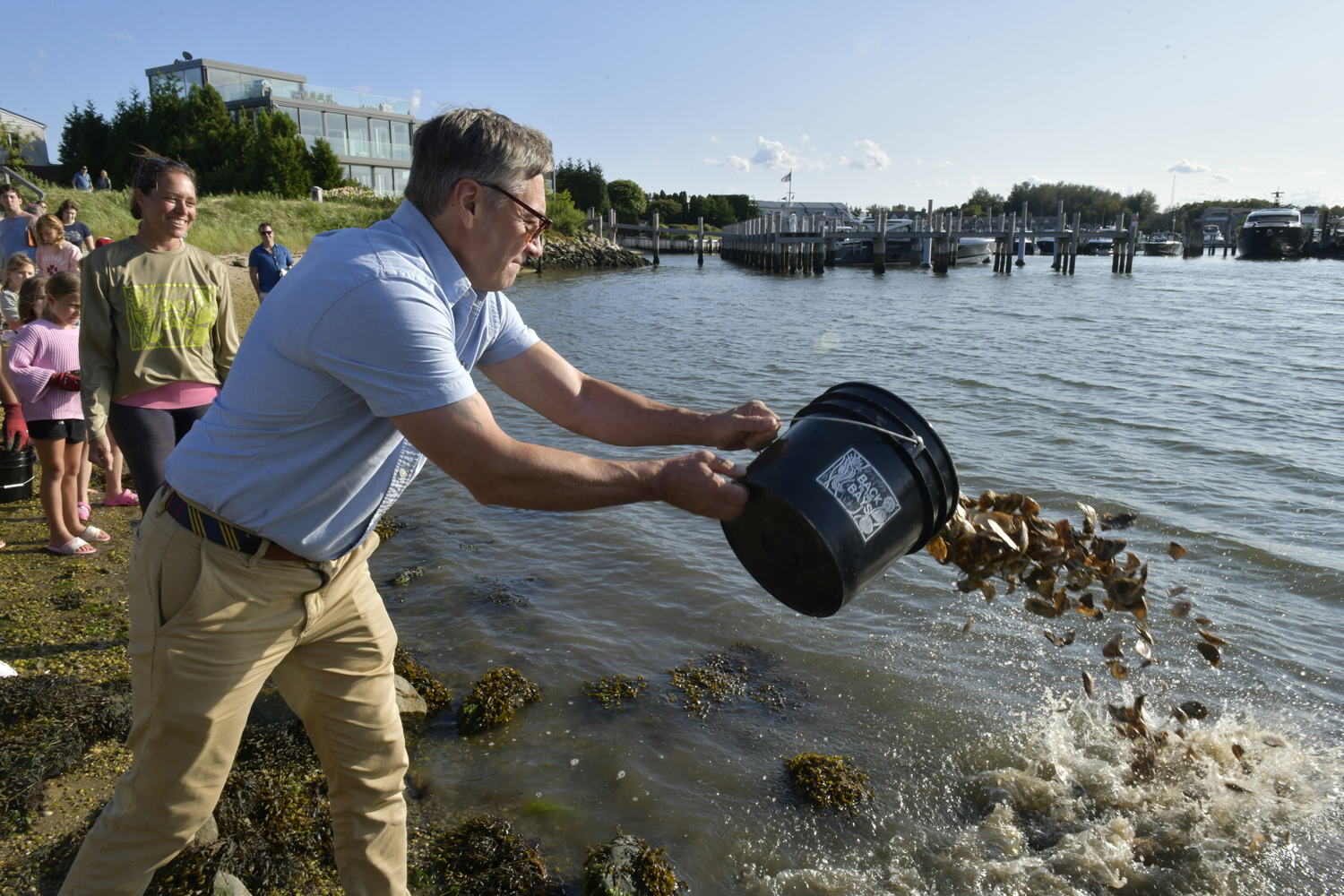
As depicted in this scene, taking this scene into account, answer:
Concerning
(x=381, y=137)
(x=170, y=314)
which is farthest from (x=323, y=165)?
(x=170, y=314)

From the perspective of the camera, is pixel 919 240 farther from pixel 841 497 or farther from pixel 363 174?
pixel 841 497

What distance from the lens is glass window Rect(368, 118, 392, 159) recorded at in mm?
52500

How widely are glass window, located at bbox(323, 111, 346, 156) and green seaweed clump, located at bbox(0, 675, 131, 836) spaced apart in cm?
5238

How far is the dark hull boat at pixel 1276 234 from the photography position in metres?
67.3

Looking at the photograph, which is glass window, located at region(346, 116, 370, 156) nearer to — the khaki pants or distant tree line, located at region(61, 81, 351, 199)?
distant tree line, located at region(61, 81, 351, 199)

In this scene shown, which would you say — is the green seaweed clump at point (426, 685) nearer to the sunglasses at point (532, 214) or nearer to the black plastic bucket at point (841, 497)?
the black plastic bucket at point (841, 497)

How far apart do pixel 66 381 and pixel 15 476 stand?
1740 millimetres

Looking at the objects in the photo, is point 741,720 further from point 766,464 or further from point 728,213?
point 728,213

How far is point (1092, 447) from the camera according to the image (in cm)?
955

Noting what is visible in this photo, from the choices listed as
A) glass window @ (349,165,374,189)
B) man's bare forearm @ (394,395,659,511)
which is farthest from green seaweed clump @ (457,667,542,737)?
glass window @ (349,165,374,189)

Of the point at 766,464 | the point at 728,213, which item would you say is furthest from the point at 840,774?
the point at 728,213

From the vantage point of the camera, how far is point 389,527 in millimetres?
6852

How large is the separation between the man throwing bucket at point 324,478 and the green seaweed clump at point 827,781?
1.98 meters

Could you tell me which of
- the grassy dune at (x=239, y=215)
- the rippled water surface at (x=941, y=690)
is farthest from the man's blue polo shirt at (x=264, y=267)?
the grassy dune at (x=239, y=215)
